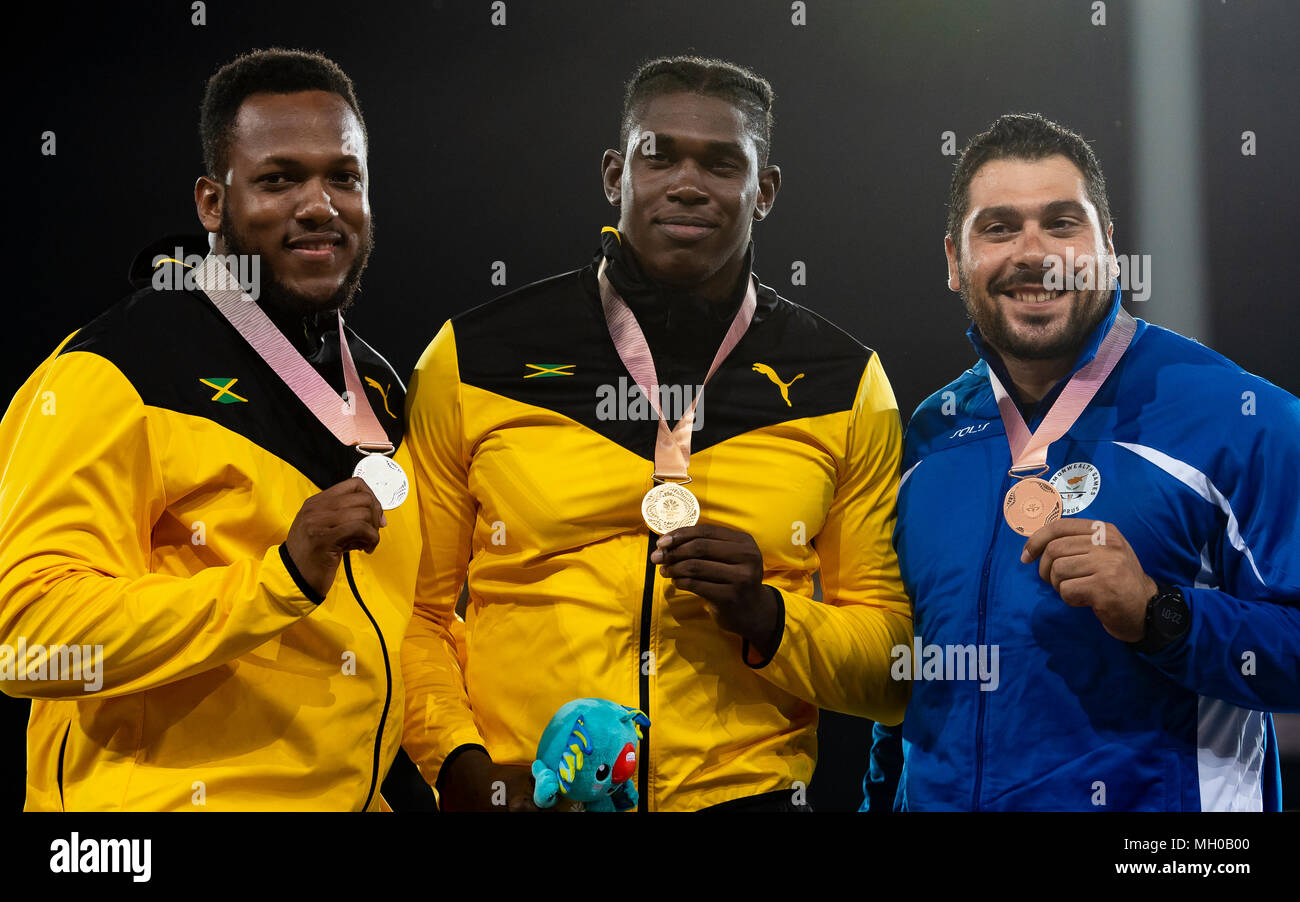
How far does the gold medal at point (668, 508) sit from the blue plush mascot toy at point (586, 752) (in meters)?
0.34

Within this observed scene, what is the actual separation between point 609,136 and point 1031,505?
116 centimetres

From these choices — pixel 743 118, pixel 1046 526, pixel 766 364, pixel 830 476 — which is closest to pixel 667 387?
pixel 766 364

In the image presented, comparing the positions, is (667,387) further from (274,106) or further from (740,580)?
(274,106)

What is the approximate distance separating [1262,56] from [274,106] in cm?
204

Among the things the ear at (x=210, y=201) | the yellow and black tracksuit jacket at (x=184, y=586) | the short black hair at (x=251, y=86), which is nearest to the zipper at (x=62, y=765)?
the yellow and black tracksuit jacket at (x=184, y=586)

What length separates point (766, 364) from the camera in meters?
2.37

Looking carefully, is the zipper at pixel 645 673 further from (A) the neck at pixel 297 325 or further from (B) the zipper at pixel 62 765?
(B) the zipper at pixel 62 765

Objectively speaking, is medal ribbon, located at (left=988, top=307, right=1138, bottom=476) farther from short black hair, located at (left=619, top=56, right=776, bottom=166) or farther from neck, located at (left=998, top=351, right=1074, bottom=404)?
short black hair, located at (left=619, top=56, right=776, bottom=166)

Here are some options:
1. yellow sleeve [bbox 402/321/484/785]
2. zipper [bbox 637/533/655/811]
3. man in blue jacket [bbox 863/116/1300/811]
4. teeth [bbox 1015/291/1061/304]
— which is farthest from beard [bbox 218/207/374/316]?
teeth [bbox 1015/291/1061/304]

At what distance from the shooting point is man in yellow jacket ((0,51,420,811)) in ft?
6.32

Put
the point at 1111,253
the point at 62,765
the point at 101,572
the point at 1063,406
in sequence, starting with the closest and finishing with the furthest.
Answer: the point at 101,572 → the point at 62,765 → the point at 1063,406 → the point at 1111,253

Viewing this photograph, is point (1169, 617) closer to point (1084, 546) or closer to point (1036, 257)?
point (1084, 546)

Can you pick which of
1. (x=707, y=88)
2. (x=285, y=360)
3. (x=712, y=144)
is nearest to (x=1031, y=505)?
(x=712, y=144)

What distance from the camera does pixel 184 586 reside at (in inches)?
76.8
